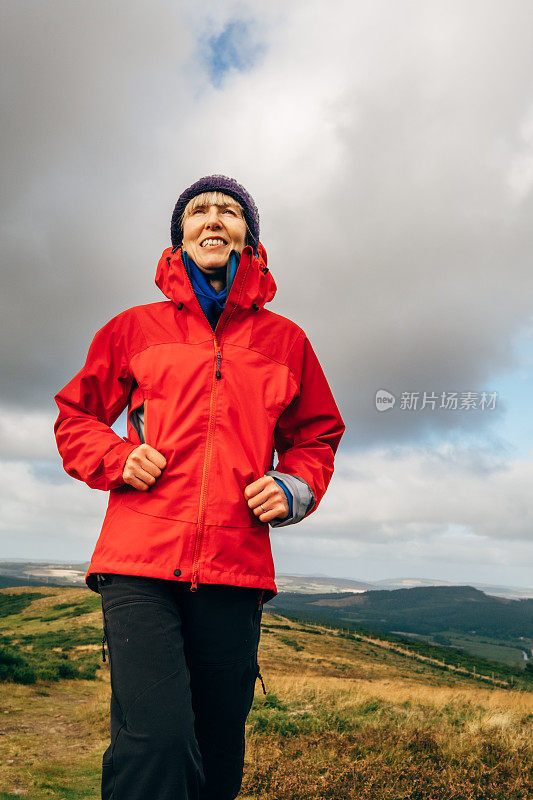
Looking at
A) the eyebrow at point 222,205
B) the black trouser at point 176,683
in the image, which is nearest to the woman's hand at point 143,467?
the black trouser at point 176,683

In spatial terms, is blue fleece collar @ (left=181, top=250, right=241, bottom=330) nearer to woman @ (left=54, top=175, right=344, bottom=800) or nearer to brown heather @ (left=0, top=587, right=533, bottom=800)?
woman @ (left=54, top=175, right=344, bottom=800)

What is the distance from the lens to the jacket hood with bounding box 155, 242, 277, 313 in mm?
2975

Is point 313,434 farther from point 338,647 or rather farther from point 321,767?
point 338,647

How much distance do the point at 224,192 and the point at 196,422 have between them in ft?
5.70

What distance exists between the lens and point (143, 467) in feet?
8.23

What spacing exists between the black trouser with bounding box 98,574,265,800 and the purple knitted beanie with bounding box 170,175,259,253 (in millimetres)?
2116

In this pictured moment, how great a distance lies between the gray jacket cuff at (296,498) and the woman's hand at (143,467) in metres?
0.59

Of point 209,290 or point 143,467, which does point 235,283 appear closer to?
point 209,290

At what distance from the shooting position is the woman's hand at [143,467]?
2504 millimetres

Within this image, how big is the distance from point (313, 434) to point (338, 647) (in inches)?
1386

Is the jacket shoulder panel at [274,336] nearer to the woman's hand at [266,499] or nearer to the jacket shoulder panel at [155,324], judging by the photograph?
the jacket shoulder panel at [155,324]

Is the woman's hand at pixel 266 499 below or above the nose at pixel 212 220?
below

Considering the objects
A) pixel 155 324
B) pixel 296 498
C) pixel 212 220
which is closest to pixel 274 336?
pixel 155 324

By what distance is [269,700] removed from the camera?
10.1 m
